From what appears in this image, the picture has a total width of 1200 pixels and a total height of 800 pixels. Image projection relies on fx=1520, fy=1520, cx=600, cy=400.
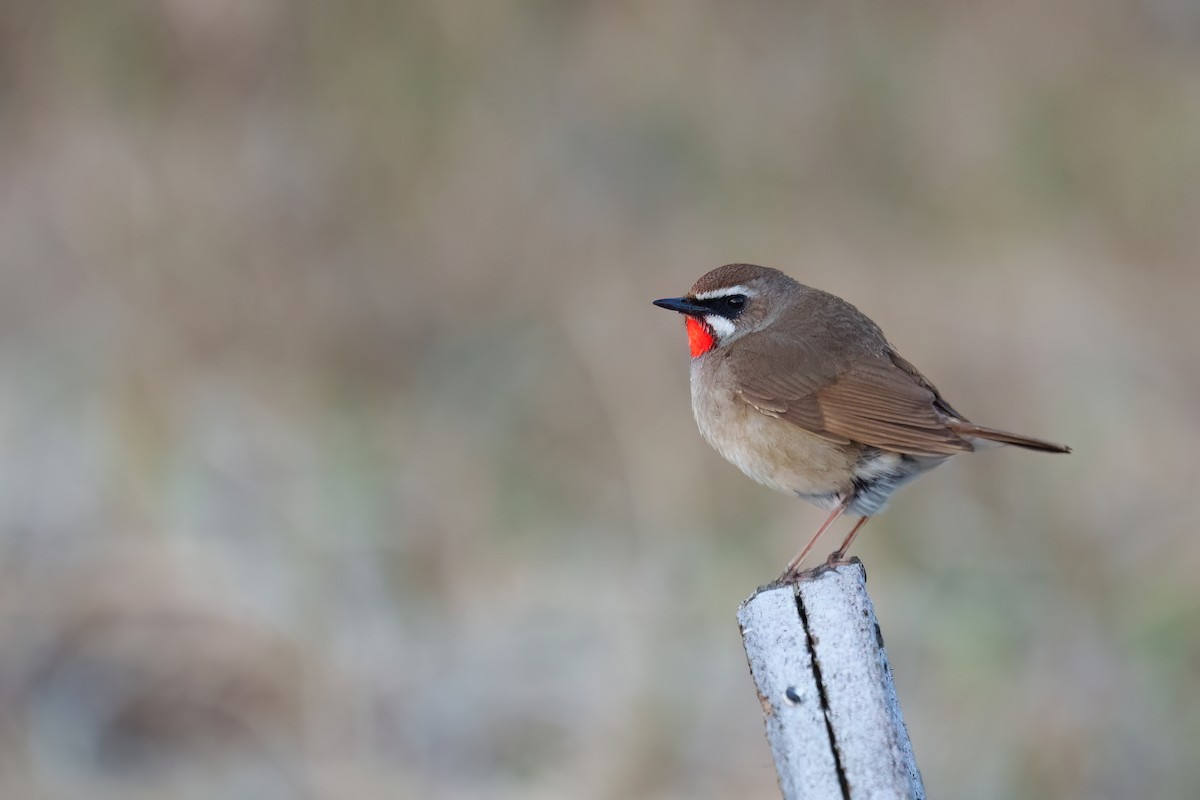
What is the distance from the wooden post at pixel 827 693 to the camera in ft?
9.48

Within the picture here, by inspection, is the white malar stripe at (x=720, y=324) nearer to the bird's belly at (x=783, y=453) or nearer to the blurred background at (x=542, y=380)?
the bird's belly at (x=783, y=453)

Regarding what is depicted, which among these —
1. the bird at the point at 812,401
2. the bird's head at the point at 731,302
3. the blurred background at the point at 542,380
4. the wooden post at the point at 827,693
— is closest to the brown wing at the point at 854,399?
the bird at the point at 812,401

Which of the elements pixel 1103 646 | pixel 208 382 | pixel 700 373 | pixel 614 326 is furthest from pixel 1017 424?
pixel 208 382

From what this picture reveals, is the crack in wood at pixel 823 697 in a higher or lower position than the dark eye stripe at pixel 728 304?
lower

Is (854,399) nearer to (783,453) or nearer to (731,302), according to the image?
(783,453)

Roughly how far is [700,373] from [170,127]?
6.10m

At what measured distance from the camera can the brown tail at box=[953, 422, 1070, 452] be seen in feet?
12.6

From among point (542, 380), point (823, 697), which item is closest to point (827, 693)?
point (823, 697)

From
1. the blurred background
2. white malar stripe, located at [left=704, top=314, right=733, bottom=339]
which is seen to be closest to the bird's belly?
white malar stripe, located at [left=704, top=314, right=733, bottom=339]

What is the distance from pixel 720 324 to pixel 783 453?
613mm

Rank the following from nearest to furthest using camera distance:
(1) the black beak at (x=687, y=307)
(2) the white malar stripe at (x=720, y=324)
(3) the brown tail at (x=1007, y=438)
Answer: (3) the brown tail at (x=1007, y=438) → (1) the black beak at (x=687, y=307) → (2) the white malar stripe at (x=720, y=324)

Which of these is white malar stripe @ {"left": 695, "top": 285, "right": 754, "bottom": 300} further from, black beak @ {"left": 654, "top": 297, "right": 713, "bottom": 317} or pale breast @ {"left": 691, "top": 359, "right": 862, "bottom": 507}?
pale breast @ {"left": 691, "top": 359, "right": 862, "bottom": 507}

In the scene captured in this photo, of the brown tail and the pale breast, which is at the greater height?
the pale breast

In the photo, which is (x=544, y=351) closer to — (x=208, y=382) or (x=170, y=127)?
(x=208, y=382)
